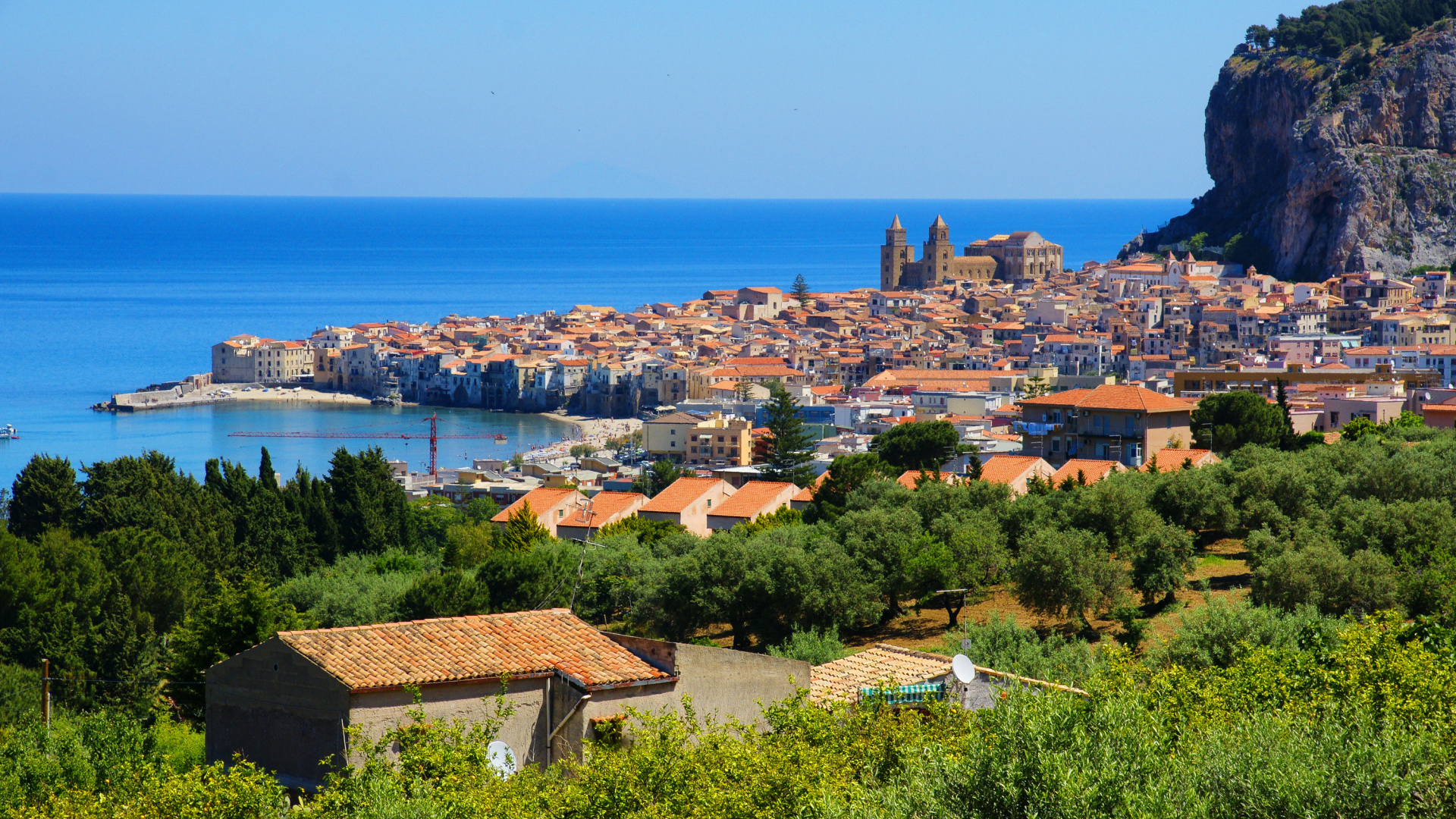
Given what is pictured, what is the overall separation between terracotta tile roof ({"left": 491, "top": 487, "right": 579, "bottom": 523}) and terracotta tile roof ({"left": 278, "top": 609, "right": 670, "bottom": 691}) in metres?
17.6

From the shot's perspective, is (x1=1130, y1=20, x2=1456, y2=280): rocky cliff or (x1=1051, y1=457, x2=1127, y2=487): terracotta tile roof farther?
(x1=1130, y1=20, x2=1456, y2=280): rocky cliff

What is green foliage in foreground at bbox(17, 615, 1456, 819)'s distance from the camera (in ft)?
16.6

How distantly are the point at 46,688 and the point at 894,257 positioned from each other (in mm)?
94953

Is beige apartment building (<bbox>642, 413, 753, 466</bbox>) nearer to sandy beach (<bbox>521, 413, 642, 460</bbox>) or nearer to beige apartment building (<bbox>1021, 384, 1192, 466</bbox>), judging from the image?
sandy beach (<bbox>521, 413, 642, 460</bbox>)

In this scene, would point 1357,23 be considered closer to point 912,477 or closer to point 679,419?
point 679,419

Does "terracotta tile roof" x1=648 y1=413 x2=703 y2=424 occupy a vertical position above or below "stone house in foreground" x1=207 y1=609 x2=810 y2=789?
below

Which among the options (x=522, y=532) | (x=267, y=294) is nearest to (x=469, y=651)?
(x=522, y=532)

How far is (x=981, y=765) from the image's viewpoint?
5184 mm

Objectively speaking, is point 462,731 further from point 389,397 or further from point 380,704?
point 389,397

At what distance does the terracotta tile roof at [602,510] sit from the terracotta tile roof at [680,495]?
373 mm

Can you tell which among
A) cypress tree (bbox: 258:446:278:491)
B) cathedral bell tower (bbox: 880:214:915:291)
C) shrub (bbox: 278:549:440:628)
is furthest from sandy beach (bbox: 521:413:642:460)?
cathedral bell tower (bbox: 880:214:915:291)

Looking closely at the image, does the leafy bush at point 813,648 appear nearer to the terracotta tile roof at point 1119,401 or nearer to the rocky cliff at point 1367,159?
the terracotta tile roof at point 1119,401

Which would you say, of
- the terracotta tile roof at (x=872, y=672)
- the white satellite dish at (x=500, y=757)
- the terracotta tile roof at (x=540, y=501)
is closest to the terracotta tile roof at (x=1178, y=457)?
the terracotta tile roof at (x=540, y=501)

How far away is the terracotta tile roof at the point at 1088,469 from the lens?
23169mm
